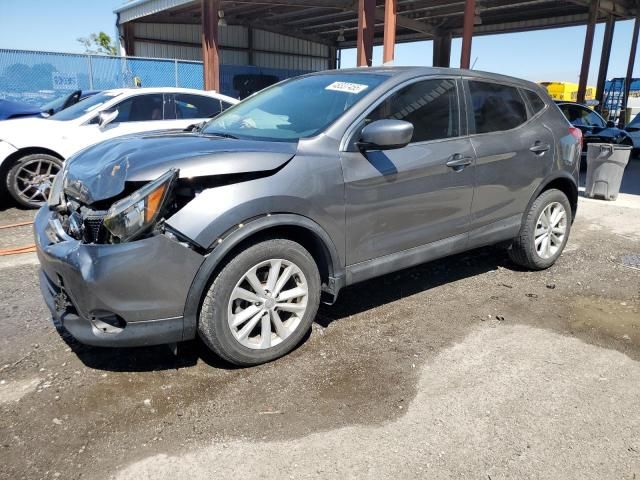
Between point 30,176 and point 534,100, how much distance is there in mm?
6168

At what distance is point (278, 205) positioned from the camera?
2.92m

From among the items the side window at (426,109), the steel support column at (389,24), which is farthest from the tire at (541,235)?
the steel support column at (389,24)

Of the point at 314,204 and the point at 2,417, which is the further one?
the point at 314,204

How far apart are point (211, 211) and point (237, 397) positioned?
1.00 meters

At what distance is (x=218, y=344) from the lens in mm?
2885

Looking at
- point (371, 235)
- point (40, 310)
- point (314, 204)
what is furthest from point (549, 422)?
point (40, 310)

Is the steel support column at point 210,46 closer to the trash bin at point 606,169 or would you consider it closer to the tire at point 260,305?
the trash bin at point 606,169

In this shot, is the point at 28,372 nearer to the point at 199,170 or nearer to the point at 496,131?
the point at 199,170

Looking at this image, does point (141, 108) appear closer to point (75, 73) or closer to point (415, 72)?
point (415, 72)

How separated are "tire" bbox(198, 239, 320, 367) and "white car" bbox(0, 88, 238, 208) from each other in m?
4.59

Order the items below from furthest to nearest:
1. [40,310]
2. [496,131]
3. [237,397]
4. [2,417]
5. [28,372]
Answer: [496,131] → [40,310] → [28,372] → [237,397] → [2,417]

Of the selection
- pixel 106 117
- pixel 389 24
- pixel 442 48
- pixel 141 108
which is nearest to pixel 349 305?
pixel 106 117

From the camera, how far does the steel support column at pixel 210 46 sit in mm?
18672

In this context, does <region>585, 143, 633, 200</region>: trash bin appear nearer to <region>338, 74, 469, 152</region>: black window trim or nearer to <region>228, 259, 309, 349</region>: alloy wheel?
<region>338, 74, 469, 152</region>: black window trim
